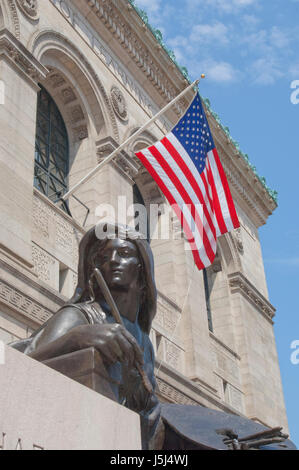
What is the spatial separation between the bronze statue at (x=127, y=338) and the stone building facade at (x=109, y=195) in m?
7.36

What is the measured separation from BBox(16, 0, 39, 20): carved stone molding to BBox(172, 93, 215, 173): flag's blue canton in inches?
175

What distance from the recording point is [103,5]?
19.3 m

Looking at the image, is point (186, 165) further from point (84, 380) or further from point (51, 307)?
point (84, 380)

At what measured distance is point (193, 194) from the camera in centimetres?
1355

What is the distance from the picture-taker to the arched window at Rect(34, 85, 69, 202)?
53.1 feet

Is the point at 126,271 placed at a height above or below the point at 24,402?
above

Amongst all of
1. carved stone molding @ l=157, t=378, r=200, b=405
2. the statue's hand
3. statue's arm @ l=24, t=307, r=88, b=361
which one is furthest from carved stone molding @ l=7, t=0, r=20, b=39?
the statue's hand

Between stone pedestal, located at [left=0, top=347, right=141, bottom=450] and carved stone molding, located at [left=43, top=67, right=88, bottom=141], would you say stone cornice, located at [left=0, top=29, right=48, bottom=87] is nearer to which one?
carved stone molding, located at [left=43, top=67, right=88, bottom=141]

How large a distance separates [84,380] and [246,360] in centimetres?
2074

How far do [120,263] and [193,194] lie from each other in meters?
9.48

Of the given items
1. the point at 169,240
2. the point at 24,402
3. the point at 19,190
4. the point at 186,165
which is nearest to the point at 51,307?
the point at 19,190

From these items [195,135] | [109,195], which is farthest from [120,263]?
[109,195]

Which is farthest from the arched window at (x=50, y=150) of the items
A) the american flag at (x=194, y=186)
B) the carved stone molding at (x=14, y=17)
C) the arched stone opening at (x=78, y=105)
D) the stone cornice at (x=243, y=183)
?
the stone cornice at (x=243, y=183)

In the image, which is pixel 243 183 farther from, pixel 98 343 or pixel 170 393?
pixel 98 343
